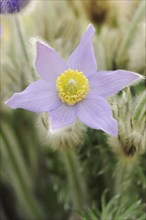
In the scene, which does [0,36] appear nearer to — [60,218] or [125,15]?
[125,15]

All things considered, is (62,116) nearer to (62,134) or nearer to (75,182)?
(62,134)

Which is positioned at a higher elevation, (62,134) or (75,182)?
(62,134)

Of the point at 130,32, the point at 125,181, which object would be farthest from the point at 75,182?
the point at 130,32

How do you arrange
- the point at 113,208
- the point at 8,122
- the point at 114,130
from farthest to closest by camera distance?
the point at 8,122
the point at 113,208
the point at 114,130

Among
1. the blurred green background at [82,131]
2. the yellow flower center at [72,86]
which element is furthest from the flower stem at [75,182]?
the yellow flower center at [72,86]

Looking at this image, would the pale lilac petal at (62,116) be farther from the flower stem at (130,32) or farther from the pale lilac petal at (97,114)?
the flower stem at (130,32)

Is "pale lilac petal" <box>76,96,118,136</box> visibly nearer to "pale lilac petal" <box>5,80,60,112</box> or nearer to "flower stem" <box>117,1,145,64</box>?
"pale lilac petal" <box>5,80,60,112</box>

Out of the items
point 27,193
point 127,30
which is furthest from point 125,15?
point 27,193

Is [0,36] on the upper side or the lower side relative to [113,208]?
upper

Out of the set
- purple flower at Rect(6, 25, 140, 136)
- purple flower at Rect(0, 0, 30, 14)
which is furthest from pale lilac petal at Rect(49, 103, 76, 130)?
purple flower at Rect(0, 0, 30, 14)
